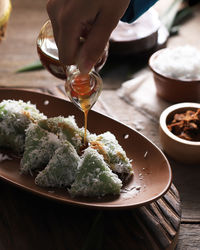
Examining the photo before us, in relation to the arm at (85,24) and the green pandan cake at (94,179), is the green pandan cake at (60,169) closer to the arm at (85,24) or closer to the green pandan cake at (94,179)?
the green pandan cake at (94,179)

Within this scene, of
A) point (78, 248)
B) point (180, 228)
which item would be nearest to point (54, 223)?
point (78, 248)

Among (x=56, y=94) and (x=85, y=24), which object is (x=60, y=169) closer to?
(x=85, y=24)

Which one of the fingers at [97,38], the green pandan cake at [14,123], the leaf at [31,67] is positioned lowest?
the leaf at [31,67]

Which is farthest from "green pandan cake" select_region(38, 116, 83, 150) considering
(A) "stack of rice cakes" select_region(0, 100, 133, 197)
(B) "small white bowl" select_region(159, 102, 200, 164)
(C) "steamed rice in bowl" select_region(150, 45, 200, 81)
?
(C) "steamed rice in bowl" select_region(150, 45, 200, 81)

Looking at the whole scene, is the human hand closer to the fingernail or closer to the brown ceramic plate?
the fingernail

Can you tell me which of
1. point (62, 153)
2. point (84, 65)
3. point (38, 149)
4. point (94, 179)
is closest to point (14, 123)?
point (38, 149)

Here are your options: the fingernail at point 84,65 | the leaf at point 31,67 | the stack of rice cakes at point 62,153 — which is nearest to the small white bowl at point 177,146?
the stack of rice cakes at point 62,153

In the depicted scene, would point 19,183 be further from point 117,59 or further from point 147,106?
point 117,59
